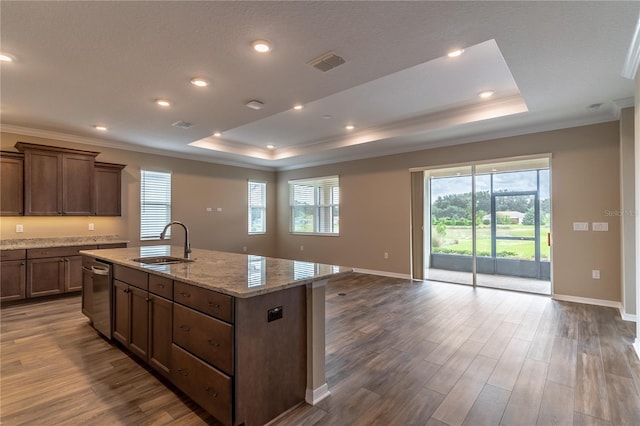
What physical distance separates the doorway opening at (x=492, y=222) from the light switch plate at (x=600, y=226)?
3.29 ft

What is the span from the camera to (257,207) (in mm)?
8438

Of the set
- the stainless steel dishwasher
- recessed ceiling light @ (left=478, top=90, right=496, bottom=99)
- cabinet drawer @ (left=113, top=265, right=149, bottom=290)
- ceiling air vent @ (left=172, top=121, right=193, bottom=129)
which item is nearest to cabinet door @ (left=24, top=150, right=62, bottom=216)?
ceiling air vent @ (left=172, top=121, right=193, bottom=129)

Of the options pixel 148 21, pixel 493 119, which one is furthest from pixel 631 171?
pixel 148 21

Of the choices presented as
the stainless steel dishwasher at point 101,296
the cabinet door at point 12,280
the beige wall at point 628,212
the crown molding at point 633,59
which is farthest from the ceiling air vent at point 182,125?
the beige wall at point 628,212

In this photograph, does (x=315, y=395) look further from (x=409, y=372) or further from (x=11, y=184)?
(x=11, y=184)

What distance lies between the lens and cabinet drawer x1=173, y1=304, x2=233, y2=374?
1.75 meters

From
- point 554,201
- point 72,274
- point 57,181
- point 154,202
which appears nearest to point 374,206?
point 554,201

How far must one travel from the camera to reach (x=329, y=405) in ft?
6.86

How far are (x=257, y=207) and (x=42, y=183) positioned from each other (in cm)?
451

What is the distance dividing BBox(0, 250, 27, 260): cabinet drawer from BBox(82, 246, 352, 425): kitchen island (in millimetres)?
3367

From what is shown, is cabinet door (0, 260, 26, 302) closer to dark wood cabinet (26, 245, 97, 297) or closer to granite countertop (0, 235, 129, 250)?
dark wood cabinet (26, 245, 97, 297)

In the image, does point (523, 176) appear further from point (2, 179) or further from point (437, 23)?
point (2, 179)

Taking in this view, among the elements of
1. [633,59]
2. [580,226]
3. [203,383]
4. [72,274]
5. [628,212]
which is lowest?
[203,383]

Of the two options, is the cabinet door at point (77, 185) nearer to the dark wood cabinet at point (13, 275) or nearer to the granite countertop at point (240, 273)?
the dark wood cabinet at point (13, 275)
